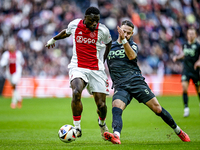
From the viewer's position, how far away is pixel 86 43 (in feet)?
22.5

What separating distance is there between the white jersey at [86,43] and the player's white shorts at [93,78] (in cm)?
9

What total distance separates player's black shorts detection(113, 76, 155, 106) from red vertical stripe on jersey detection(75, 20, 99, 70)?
773mm

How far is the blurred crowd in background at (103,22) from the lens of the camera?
24078 millimetres

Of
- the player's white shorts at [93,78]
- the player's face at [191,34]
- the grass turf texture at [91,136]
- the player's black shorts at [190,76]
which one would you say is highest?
the player's face at [191,34]

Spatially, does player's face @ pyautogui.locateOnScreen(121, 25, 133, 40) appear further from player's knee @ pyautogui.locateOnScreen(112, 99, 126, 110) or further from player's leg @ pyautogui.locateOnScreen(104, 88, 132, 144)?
player's knee @ pyautogui.locateOnScreen(112, 99, 126, 110)

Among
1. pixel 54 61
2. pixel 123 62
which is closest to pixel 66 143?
pixel 123 62

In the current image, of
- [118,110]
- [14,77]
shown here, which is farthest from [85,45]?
[14,77]

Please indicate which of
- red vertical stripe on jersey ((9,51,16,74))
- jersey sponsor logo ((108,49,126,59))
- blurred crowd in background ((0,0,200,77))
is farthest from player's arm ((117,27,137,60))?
blurred crowd in background ((0,0,200,77))

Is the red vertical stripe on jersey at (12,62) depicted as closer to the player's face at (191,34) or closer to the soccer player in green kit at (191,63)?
the soccer player in green kit at (191,63)

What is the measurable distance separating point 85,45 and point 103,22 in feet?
64.9

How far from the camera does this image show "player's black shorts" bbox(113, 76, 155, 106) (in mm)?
6520

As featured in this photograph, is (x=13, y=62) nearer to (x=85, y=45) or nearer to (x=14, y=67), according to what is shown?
(x=14, y=67)

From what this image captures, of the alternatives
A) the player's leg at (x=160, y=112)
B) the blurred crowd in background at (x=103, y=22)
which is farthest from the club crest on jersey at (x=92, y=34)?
the blurred crowd in background at (x=103, y=22)

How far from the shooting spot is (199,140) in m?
6.73
